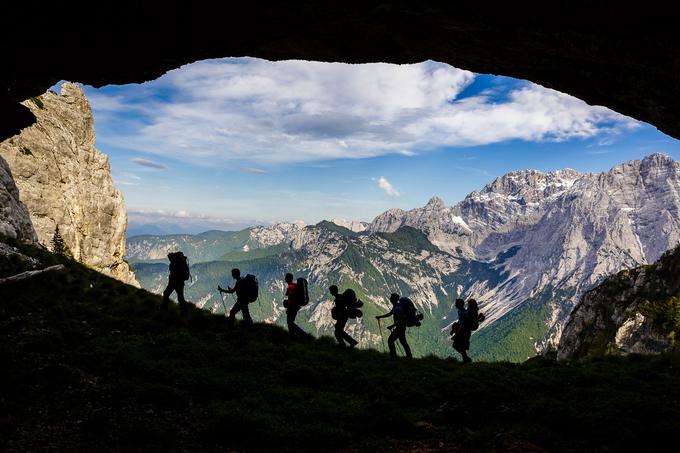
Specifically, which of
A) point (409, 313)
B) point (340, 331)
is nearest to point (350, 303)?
point (340, 331)

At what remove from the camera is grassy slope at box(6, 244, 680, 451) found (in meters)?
10.5

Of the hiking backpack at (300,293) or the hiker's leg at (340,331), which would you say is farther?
the hiking backpack at (300,293)

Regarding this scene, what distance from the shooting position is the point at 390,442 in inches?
433

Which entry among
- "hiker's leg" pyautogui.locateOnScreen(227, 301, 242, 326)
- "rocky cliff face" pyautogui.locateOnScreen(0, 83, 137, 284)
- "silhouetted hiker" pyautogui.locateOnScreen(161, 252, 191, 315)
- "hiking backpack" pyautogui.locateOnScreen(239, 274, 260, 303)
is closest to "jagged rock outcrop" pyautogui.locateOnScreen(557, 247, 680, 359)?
"hiking backpack" pyautogui.locateOnScreen(239, 274, 260, 303)

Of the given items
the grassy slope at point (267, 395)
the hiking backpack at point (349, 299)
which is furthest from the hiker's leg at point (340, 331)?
the grassy slope at point (267, 395)

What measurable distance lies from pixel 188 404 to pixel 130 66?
44.8 ft

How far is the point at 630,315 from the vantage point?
113188mm

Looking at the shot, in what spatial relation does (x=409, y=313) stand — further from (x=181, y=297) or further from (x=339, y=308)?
(x=181, y=297)

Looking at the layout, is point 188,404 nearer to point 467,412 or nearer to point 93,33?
point 467,412

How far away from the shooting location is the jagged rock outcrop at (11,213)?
34.0 metres

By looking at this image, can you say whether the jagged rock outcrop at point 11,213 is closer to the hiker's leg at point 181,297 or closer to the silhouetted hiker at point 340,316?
the hiker's leg at point 181,297

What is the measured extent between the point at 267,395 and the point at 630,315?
133 m

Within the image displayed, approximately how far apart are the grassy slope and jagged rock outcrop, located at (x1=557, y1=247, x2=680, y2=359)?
88231 mm

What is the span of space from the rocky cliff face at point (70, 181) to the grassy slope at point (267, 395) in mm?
71257
